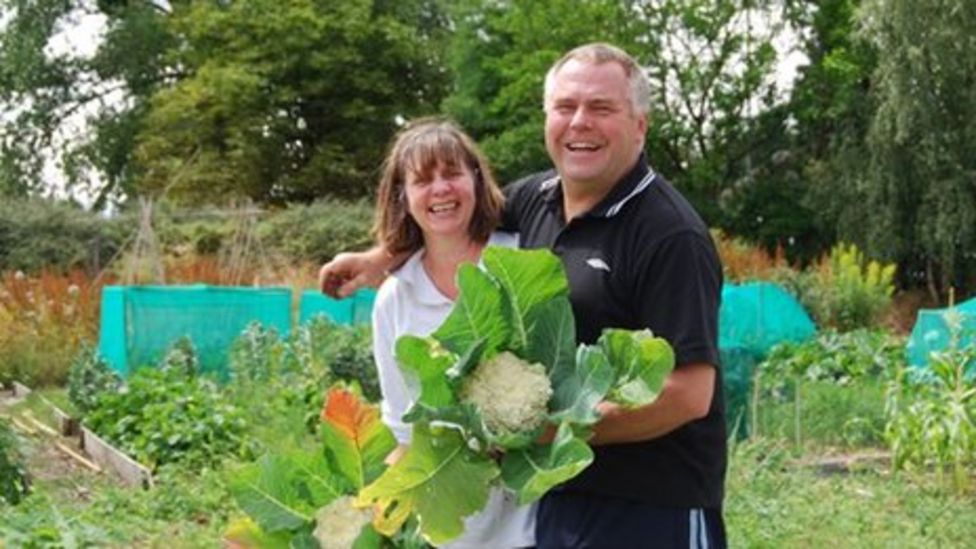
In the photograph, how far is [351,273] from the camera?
326 centimetres

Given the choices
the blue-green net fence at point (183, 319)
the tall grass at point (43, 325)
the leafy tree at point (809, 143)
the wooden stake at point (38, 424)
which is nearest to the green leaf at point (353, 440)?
the wooden stake at point (38, 424)

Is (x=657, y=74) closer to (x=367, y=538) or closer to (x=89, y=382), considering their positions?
(x=89, y=382)

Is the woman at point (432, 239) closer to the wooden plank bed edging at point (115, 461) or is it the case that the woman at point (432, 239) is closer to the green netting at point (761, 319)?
the wooden plank bed edging at point (115, 461)

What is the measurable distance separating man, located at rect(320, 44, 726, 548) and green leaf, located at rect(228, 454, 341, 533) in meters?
0.43

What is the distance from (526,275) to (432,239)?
1.94 ft

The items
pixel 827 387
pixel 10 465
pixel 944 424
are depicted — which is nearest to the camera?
pixel 10 465

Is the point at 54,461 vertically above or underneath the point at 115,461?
underneath

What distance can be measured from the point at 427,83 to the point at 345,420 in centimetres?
3552

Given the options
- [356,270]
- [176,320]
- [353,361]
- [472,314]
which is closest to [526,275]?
[472,314]

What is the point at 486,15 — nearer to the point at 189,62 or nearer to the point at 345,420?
the point at 189,62

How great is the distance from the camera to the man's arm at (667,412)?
237cm

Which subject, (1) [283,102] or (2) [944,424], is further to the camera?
(1) [283,102]

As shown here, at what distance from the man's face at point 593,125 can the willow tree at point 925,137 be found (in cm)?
2345

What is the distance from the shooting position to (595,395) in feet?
7.39
